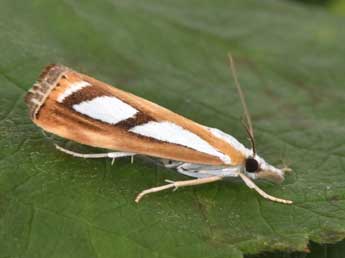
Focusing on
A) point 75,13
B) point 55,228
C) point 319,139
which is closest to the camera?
point 55,228

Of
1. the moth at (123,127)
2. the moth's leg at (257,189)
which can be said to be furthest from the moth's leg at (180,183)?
the moth's leg at (257,189)

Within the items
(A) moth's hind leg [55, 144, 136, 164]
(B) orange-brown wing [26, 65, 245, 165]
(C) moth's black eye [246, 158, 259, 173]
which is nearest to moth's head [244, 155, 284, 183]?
(C) moth's black eye [246, 158, 259, 173]

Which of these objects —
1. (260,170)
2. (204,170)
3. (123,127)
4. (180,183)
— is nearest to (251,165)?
(260,170)

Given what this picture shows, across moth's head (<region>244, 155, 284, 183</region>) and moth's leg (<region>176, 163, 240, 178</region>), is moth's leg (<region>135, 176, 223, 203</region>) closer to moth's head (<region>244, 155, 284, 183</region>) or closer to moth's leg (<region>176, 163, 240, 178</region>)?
moth's leg (<region>176, 163, 240, 178</region>)

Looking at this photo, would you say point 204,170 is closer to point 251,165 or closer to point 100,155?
point 251,165

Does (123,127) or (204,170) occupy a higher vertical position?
(123,127)

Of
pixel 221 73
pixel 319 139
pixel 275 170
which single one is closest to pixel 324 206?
pixel 275 170

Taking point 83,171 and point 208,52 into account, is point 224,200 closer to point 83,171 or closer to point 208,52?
point 83,171
